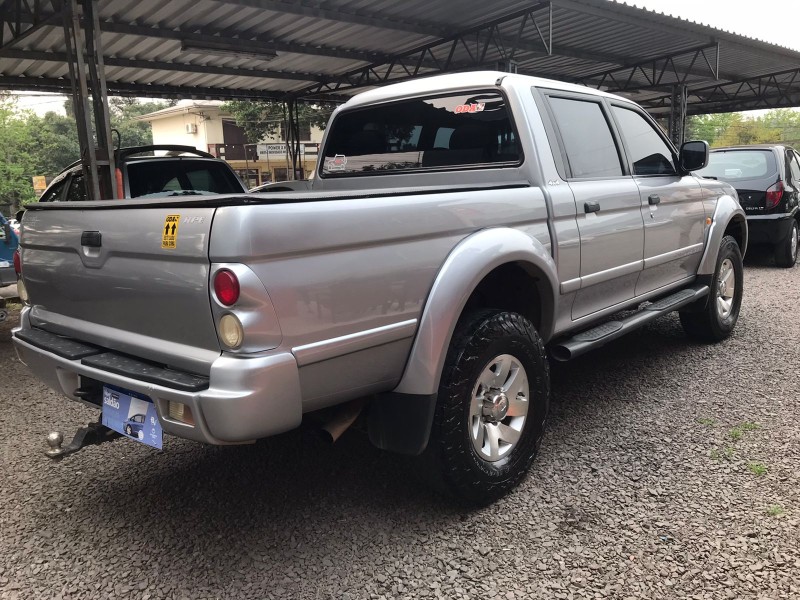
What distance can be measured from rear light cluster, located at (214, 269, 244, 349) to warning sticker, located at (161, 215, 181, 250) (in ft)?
0.84

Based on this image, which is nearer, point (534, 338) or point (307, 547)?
point (307, 547)

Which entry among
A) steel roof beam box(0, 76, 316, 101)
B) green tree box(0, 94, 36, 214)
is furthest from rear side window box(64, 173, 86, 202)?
green tree box(0, 94, 36, 214)

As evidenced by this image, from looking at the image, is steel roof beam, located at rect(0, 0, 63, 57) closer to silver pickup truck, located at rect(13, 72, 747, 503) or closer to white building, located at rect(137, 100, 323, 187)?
silver pickup truck, located at rect(13, 72, 747, 503)

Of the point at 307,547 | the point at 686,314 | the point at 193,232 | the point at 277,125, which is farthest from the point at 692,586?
the point at 277,125

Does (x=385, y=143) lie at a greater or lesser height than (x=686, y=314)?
greater

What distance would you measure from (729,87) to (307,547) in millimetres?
22064

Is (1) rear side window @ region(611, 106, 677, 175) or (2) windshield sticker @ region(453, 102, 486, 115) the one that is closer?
(2) windshield sticker @ region(453, 102, 486, 115)

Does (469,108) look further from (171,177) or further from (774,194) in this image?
(774,194)

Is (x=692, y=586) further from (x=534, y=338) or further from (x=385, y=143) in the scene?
(x=385, y=143)

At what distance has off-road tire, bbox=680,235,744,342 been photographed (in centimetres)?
490

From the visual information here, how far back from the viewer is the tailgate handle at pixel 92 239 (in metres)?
2.41

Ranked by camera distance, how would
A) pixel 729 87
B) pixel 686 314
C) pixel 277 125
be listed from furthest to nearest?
pixel 277 125 < pixel 729 87 < pixel 686 314

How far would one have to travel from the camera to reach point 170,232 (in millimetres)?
2098

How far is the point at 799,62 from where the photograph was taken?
15000 mm
